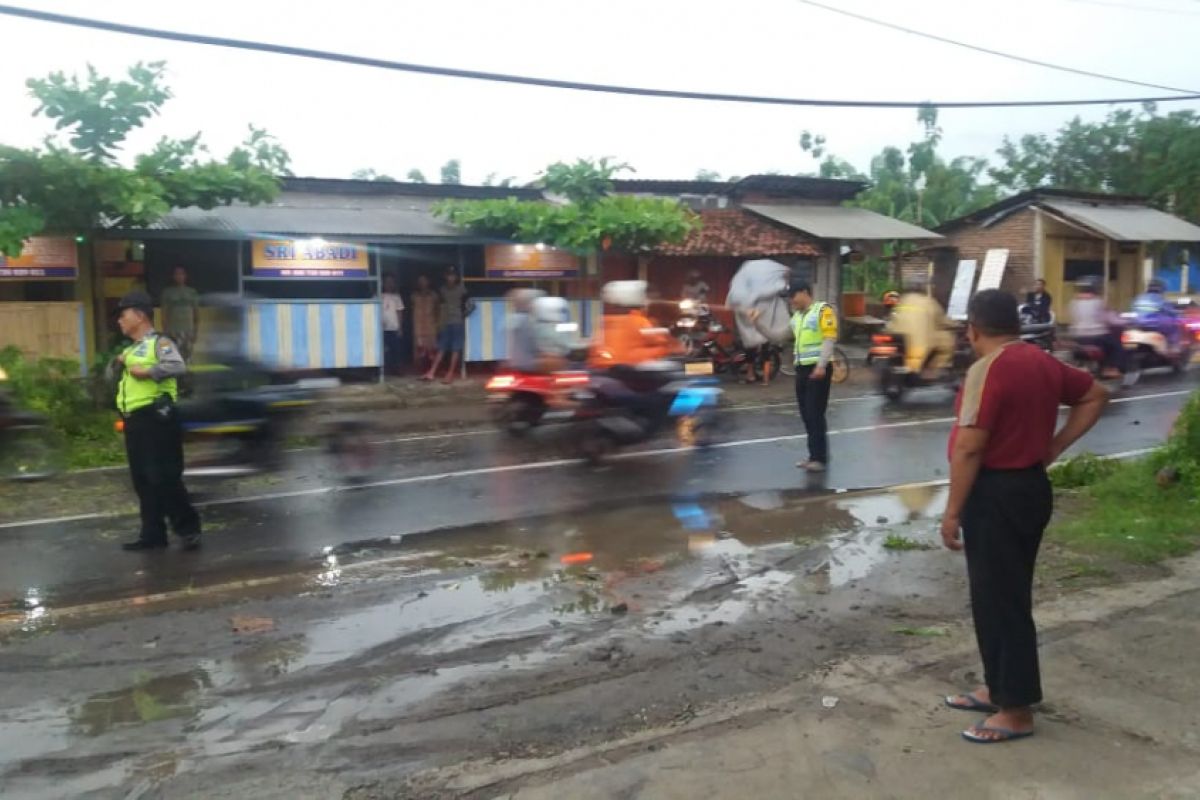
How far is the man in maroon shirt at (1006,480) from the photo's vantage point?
4.12 meters

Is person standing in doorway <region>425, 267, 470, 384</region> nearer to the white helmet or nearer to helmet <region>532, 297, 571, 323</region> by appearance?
helmet <region>532, 297, 571, 323</region>

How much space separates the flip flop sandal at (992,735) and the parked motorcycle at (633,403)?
690cm

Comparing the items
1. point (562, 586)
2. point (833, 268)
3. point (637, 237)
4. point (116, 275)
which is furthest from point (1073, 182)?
point (562, 586)

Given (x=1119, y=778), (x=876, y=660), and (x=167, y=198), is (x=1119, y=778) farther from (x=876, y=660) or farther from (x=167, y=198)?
(x=167, y=198)

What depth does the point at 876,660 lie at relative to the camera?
5195 mm

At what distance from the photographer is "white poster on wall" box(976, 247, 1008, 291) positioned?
28703 mm

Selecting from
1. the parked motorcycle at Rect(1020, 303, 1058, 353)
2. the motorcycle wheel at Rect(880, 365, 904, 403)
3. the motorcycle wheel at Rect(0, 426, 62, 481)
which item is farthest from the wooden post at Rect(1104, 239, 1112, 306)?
the motorcycle wheel at Rect(0, 426, 62, 481)

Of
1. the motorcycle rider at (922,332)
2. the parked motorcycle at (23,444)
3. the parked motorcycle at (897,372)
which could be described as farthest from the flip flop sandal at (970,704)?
the parked motorcycle at (897,372)

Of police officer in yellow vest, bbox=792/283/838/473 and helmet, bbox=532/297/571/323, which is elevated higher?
helmet, bbox=532/297/571/323

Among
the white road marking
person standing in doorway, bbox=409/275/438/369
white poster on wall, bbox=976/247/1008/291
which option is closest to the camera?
the white road marking

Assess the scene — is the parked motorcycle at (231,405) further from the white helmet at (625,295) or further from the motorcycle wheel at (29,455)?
the white helmet at (625,295)

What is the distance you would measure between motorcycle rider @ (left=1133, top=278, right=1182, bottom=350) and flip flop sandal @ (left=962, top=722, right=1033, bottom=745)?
15.9 m

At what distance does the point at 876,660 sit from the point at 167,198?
42.1ft

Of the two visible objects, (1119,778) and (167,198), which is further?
(167,198)
